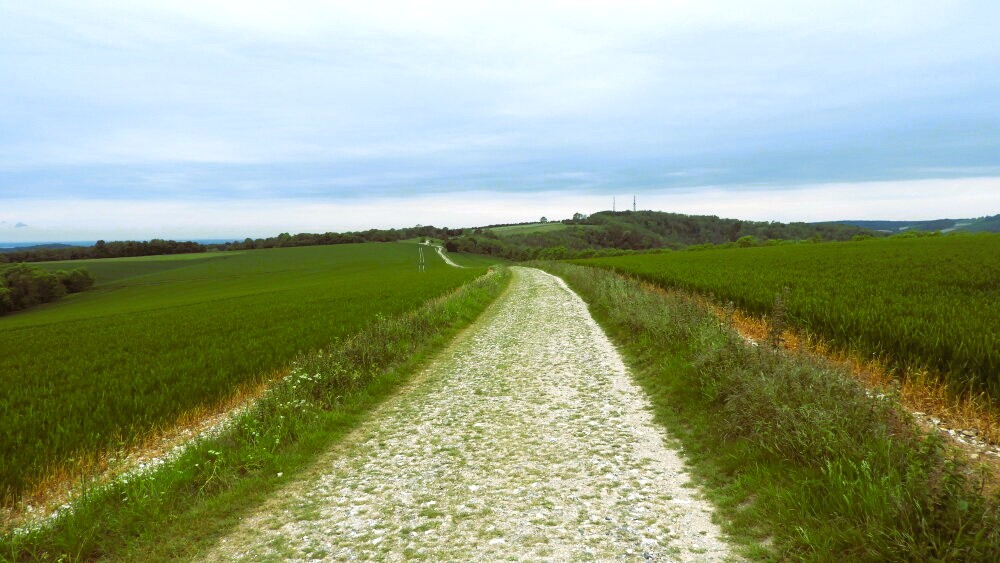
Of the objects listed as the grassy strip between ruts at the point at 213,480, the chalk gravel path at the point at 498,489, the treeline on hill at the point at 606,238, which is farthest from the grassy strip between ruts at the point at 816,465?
the treeline on hill at the point at 606,238

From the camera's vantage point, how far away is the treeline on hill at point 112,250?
119500 mm

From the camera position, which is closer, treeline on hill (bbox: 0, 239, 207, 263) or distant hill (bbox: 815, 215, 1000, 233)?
treeline on hill (bbox: 0, 239, 207, 263)

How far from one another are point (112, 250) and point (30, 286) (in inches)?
3138

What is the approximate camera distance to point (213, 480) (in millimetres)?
6254

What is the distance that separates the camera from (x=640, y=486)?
17.8 ft

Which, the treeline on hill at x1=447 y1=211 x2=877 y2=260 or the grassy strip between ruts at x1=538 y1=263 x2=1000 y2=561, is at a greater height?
the treeline on hill at x1=447 y1=211 x2=877 y2=260

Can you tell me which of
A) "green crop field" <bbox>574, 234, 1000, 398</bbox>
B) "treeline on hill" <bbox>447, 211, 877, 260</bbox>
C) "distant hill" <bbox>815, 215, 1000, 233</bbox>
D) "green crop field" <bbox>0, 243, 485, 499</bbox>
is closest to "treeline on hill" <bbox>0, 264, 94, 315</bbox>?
"green crop field" <bbox>0, 243, 485, 499</bbox>

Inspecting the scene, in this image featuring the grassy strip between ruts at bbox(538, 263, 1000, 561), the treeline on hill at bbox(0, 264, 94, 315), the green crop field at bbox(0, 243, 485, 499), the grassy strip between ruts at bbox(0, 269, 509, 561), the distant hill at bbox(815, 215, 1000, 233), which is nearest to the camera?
the grassy strip between ruts at bbox(538, 263, 1000, 561)

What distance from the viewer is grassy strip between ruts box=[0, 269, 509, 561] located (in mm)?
4914

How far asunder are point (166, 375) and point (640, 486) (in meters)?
11.5

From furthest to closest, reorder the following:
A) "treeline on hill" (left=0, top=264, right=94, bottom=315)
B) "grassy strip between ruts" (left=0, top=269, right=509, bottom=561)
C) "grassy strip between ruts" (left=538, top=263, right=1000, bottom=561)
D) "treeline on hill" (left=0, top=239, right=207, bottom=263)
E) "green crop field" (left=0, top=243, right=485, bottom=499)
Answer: "treeline on hill" (left=0, top=239, right=207, bottom=263), "treeline on hill" (left=0, top=264, right=94, bottom=315), "green crop field" (left=0, top=243, right=485, bottom=499), "grassy strip between ruts" (left=0, top=269, right=509, bottom=561), "grassy strip between ruts" (left=538, top=263, right=1000, bottom=561)

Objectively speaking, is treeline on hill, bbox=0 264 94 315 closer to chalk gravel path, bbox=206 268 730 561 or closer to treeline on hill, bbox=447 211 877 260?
chalk gravel path, bbox=206 268 730 561

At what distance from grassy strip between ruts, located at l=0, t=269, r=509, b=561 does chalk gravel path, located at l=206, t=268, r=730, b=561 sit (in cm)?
44

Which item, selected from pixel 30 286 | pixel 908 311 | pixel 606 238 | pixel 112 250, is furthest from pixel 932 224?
pixel 112 250
